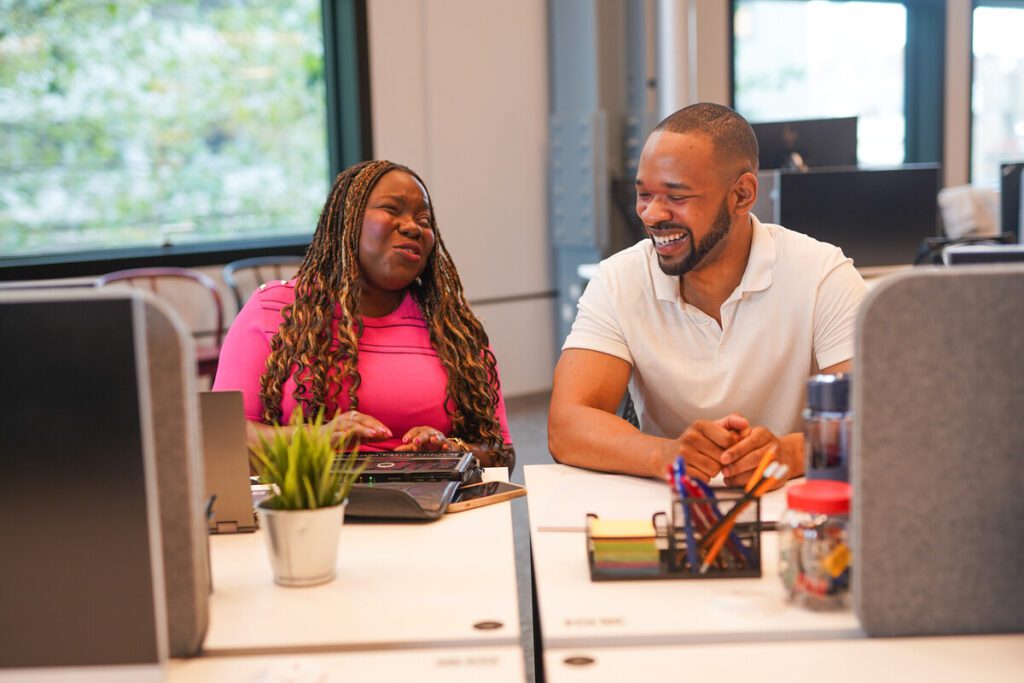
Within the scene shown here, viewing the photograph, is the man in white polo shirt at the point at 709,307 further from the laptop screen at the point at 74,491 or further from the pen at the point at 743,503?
the laptop screen at the point at 74,491

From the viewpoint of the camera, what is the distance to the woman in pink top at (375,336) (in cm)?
213

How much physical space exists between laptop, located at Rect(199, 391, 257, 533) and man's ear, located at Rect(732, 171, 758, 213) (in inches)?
43.5

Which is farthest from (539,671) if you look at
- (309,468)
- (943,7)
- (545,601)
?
(943,7)

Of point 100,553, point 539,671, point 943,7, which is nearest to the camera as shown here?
point 100,553

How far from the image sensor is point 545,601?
128 cm

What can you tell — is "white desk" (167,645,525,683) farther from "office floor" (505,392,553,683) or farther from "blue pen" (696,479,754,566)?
"office floor" (505,392,553,683)

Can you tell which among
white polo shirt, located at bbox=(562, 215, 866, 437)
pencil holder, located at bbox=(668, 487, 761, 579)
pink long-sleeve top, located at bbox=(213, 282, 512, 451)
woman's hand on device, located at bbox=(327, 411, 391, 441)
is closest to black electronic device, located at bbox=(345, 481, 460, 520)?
woman's hand on device, located at bbox=(327, 411, 391, 441)

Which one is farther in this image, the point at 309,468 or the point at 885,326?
the point at 309,468

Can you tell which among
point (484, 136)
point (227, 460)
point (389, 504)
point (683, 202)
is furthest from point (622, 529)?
point (484, 136)

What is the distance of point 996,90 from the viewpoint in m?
7.32

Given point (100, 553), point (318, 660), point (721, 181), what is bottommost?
point (318, 660)

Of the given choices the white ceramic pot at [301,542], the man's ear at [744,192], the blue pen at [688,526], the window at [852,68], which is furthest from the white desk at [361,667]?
the window at [852,68]

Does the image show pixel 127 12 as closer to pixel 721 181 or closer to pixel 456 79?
pixel 456 79

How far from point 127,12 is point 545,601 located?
4.33m
